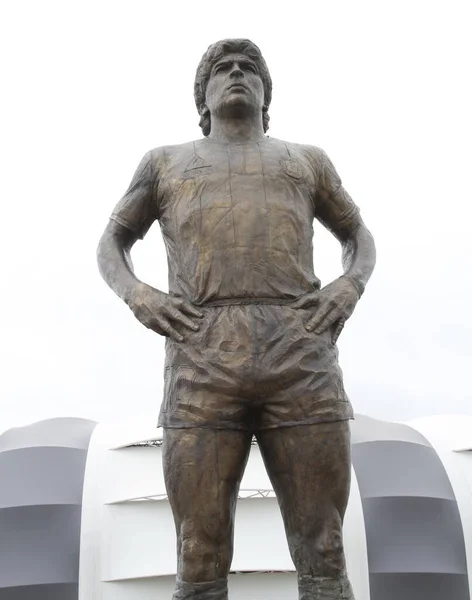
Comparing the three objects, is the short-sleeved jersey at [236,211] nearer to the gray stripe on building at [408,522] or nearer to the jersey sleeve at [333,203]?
the jersey sleeve at [333,203]

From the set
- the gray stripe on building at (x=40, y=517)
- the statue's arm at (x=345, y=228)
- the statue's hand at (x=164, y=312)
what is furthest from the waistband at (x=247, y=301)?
the gray stripe on building at (x=40, y=517)

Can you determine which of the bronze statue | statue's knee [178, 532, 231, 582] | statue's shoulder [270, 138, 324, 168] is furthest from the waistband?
statue's knee [178, 532, 231, 582]

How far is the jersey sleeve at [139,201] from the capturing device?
5918 millimetres

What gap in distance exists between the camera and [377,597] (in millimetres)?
22141

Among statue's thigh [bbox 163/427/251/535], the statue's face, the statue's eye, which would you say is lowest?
statue's thigh [bbox 163/427/251/535]

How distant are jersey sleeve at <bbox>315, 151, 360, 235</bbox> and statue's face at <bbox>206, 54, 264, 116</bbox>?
0.65 m

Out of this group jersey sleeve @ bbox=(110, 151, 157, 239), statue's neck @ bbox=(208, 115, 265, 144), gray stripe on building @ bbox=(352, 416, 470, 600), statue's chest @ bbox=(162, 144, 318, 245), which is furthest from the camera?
gray stripe on building @ bbox=(352, 416, 470, 600)

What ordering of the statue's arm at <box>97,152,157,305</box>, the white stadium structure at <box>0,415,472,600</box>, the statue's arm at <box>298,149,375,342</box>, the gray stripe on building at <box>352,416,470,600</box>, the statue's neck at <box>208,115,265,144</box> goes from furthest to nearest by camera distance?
the gray stripe on building at <box>352,416,470,600</box> < the white stadium structure at <box>0,415,472,600</box> < the statue's neck at <box>208,115,265,144</box> < the statue's arm at <box>97,152,157,305</box> < the statue's arm at <box>298,149,375,342</box>

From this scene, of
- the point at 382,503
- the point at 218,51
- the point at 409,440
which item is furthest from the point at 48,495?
the point at 218,51

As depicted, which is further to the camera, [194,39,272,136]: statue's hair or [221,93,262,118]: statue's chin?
[194,39,272,136]: statue's hair

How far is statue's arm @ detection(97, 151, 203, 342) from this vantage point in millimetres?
5359

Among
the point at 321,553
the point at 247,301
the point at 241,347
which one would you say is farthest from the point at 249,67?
the point at 321,553

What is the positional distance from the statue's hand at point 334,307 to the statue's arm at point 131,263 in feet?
2.41

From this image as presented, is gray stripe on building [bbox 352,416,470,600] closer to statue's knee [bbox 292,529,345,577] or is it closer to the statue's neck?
statue's knee [bbox 292,529,345,577]
